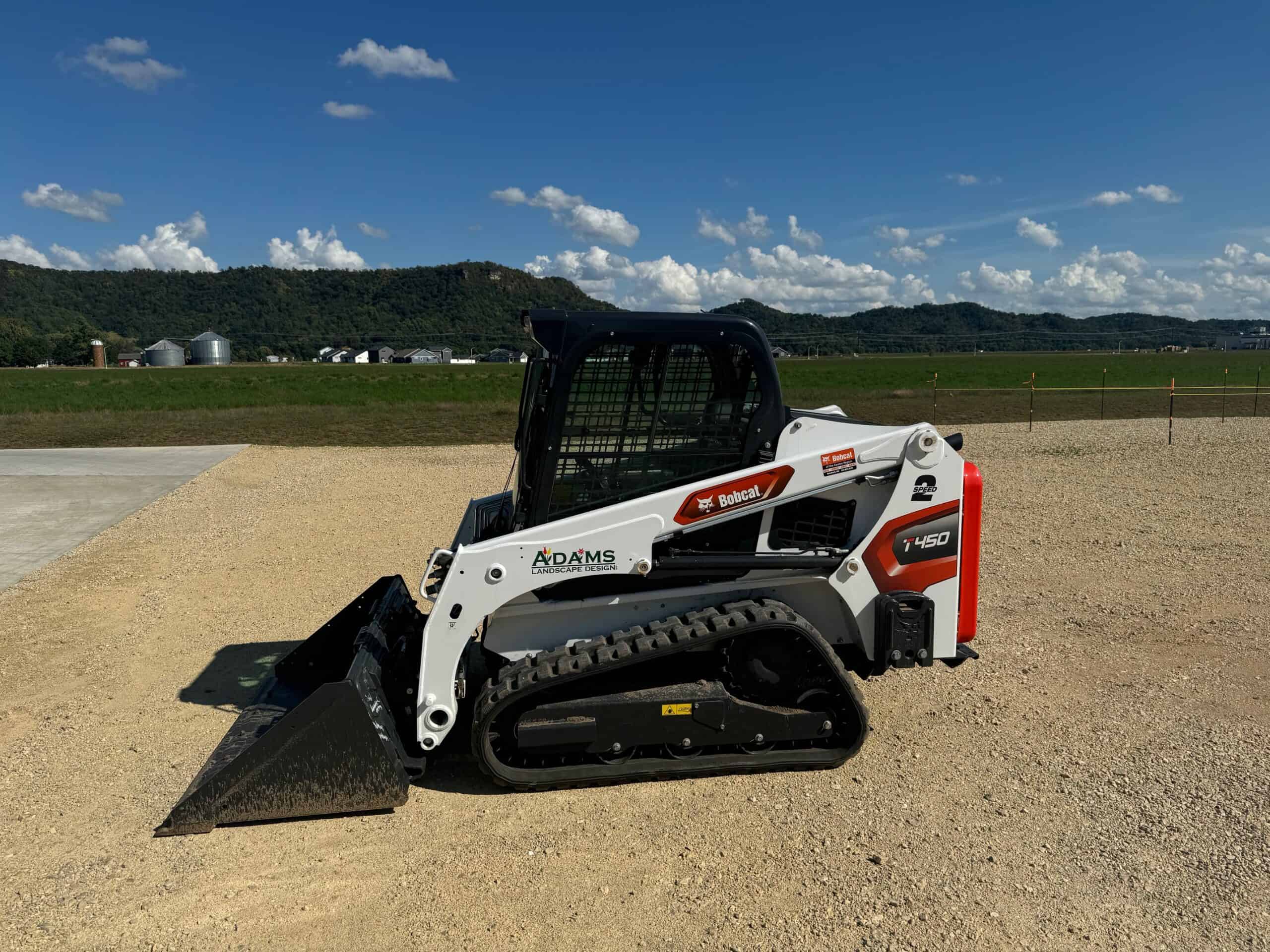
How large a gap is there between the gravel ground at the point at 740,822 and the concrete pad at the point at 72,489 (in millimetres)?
2478

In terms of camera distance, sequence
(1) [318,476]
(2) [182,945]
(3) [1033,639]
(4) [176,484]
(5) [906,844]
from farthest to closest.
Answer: (1) [318,476], (4) [176,484], (3) [1033,639], (5) [906,844], (2) [182,945]

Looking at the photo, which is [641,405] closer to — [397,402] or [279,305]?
[397,402]

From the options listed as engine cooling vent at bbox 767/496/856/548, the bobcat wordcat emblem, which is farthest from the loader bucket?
engine cooling vent at bbox 767/496/856/548

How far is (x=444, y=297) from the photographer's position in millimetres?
150125

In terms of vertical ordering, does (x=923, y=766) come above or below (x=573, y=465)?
below

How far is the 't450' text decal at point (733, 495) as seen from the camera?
458 cm

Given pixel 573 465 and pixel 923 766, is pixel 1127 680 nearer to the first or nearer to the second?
pixel 923 766

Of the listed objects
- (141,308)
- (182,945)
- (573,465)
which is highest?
(141,308)

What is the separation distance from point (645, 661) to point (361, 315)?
524 ft

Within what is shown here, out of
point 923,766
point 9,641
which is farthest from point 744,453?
point 9,641

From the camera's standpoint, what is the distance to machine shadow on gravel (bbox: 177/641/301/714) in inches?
230

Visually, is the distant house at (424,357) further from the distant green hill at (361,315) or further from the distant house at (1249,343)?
the distant house at (1249,343)

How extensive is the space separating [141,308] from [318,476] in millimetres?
166761

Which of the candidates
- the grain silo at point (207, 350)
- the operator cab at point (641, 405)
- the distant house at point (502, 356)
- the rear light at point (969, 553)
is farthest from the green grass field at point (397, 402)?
the grain silo at point (207, 350)
